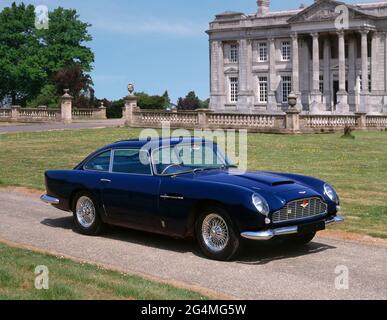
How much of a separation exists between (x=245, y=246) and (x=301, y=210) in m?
0.89

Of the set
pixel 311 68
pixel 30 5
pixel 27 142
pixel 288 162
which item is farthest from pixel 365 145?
pixel 30 5

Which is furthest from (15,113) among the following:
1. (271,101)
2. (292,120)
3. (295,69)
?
(271,101)

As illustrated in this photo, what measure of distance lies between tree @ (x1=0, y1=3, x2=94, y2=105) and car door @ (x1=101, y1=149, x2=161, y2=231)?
71554 millimetres

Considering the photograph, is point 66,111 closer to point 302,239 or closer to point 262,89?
point 262,89

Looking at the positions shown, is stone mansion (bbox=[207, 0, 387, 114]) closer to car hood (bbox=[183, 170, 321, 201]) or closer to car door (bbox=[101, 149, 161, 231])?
car door (bbox=[101, 149, 161, 231])

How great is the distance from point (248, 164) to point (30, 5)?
67943mm

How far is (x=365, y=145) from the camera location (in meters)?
28.4

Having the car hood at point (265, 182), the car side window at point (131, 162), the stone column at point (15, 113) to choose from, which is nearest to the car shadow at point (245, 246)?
the car hood at point (265, 182)

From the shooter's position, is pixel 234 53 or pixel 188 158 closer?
pixel 188 158

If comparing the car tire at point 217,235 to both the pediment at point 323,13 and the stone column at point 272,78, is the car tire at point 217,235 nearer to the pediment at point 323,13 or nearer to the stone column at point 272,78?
the pediment at point 323,13

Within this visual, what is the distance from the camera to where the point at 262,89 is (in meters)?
86.4

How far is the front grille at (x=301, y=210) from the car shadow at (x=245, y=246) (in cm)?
54

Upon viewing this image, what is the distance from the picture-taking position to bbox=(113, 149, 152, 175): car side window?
31.7 ft
